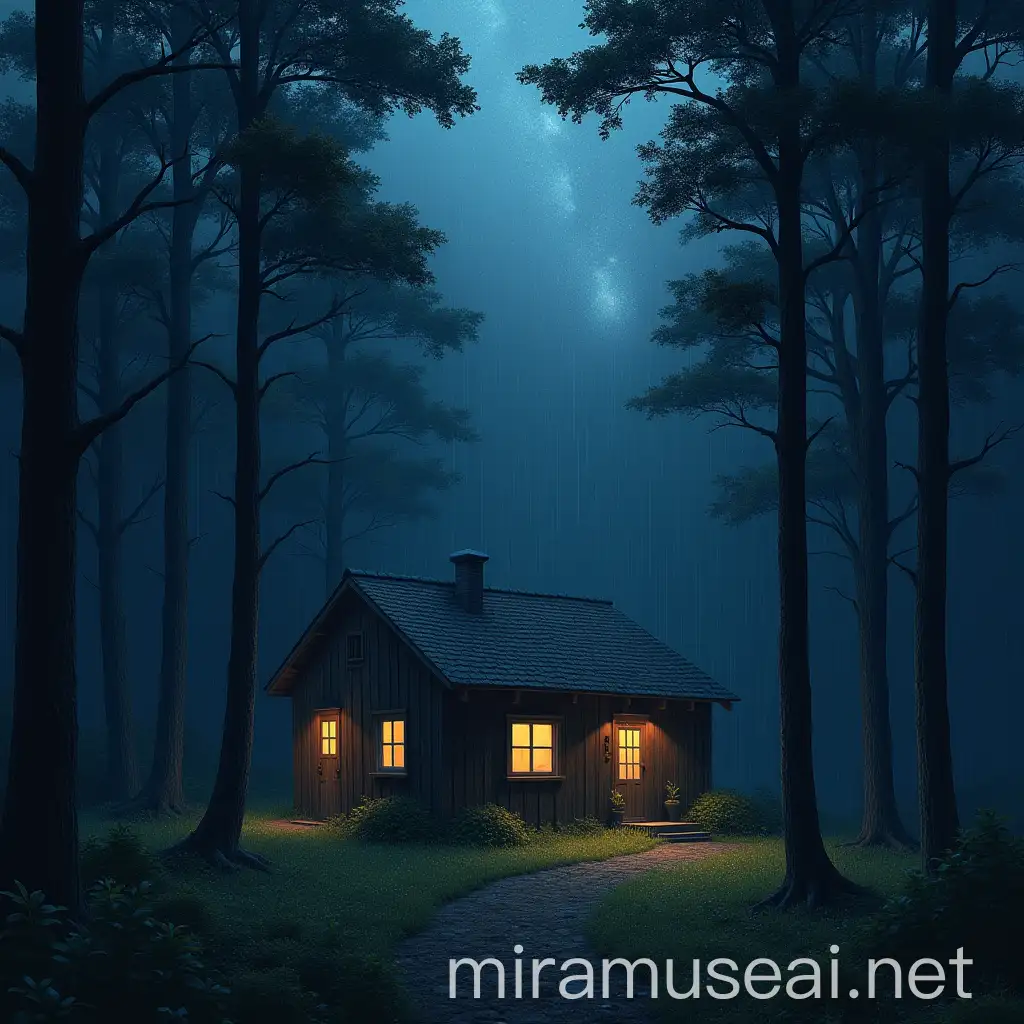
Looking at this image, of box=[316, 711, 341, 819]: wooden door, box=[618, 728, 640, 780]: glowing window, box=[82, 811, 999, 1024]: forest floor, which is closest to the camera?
box=[82, 811, 999, 1024]: forest floor

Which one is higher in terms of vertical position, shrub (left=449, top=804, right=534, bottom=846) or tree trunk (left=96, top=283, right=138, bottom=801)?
tree trunk (left=96, top=283, right=138, bottom=801)

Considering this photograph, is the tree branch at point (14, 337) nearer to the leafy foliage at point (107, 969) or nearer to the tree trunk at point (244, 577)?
the leafy foliage at point (107, 969)

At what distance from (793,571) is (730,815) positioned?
1280 centimetres

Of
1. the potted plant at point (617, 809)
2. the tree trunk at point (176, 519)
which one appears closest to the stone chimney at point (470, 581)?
the potted plant at point (617, 809)

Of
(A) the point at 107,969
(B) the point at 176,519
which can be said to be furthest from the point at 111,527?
(A) the point at 107,969

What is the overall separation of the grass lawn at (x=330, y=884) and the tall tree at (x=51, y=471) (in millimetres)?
2101

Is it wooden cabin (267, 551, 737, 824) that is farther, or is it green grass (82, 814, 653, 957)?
wooden cabin (267, 551, 737, 824)

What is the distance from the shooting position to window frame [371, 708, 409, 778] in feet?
77.7

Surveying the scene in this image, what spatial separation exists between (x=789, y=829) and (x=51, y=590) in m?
9.17

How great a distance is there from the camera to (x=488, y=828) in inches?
862

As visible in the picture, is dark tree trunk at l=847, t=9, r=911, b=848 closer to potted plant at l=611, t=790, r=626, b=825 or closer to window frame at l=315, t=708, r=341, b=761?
potted plant at l=611, t=790, r=626, b=825

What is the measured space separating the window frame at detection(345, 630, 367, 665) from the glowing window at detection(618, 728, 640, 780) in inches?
235

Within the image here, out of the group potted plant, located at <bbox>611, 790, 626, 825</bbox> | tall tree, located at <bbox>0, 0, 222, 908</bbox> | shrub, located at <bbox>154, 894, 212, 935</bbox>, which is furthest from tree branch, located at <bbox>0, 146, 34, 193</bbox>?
potted plant, located at <bbox>611, 790, 626, 825</bbox>

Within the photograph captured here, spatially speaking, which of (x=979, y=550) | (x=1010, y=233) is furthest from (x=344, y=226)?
(x=979, y=550)
